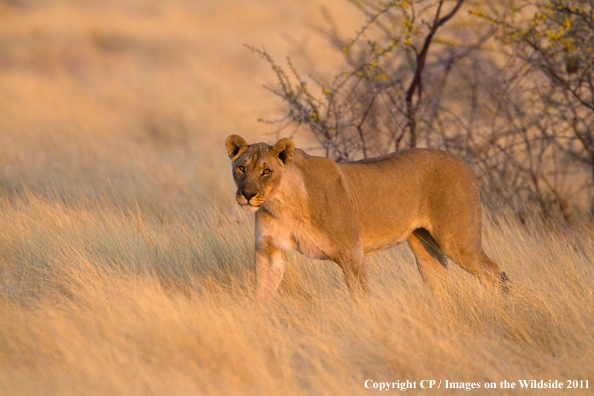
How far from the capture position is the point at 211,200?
873cm

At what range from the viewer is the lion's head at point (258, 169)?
4977mm

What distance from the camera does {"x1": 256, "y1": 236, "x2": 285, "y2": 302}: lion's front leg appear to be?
213 inches

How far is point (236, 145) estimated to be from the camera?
5.36 metres

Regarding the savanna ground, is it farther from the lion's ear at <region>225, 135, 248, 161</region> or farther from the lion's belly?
the lion's ear at <region>225, 135, 248, 161</region>

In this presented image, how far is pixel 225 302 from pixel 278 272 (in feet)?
1.48

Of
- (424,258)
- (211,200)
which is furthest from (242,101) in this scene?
(424,258)

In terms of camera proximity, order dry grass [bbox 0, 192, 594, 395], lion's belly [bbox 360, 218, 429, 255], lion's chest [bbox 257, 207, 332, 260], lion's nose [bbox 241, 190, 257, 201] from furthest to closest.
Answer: lion's belly [bbox 360, 218, 429, 255], lion's chest [bbox 257, 207, 332, 260], lion's nose [bbox 241, 190, 257, 201], dry grass [bbox 0, 192, 594, 395]

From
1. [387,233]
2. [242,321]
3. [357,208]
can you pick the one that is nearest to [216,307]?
[242,321]

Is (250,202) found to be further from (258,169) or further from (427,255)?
(427,255)

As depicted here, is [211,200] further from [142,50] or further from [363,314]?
[142,50]

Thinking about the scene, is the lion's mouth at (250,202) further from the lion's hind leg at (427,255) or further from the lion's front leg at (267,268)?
the lion's hind leg at (427,255)

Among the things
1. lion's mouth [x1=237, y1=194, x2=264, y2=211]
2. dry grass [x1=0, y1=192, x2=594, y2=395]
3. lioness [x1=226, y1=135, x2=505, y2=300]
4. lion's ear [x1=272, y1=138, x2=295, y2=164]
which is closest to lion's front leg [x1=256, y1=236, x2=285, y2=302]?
lioness [x1=226, y1=135, x2=505, y2=300]

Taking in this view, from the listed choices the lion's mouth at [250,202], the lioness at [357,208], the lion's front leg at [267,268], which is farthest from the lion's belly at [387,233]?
the lion's mouth at [250,202]

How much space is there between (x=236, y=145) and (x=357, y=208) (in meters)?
1.02
